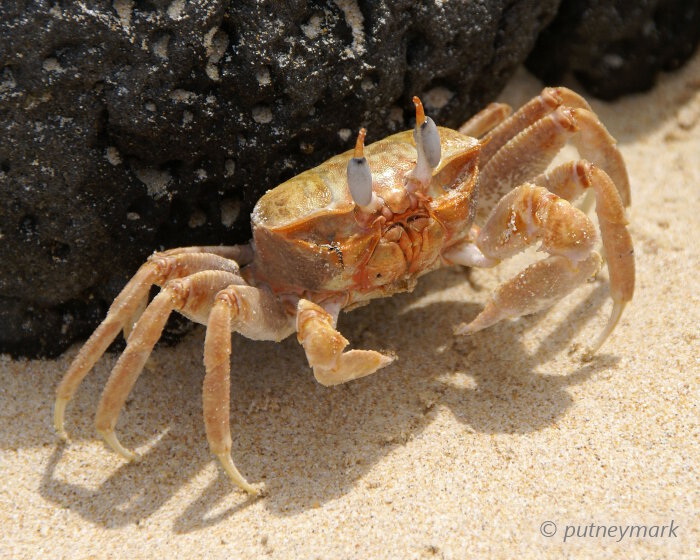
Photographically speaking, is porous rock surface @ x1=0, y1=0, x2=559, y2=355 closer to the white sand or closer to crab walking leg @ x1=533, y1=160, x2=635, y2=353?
the white sand

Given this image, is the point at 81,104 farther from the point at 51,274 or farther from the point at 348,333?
the point at 348,333

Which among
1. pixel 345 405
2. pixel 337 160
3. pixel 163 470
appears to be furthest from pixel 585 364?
pixel 163 470

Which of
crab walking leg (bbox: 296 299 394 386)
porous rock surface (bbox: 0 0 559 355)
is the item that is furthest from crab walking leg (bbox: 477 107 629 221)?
crab walking leg (bbox: 296 299 394 386)

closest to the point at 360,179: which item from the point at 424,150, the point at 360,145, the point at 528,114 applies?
the point at 360,145

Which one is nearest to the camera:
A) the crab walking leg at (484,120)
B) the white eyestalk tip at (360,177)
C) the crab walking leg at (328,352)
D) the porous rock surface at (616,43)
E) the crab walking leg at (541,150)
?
the crab walking leg at (328,352)

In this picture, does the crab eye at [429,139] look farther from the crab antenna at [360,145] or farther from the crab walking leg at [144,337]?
the crab walking leg at [144,337]

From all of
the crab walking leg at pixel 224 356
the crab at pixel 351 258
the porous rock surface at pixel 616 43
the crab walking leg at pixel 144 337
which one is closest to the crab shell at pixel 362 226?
the crab at pixel 351 258

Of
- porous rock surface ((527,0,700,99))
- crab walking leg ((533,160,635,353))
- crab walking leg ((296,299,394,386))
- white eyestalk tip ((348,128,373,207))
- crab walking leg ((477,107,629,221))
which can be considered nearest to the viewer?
crab walking leg ((296,299,394,386))
